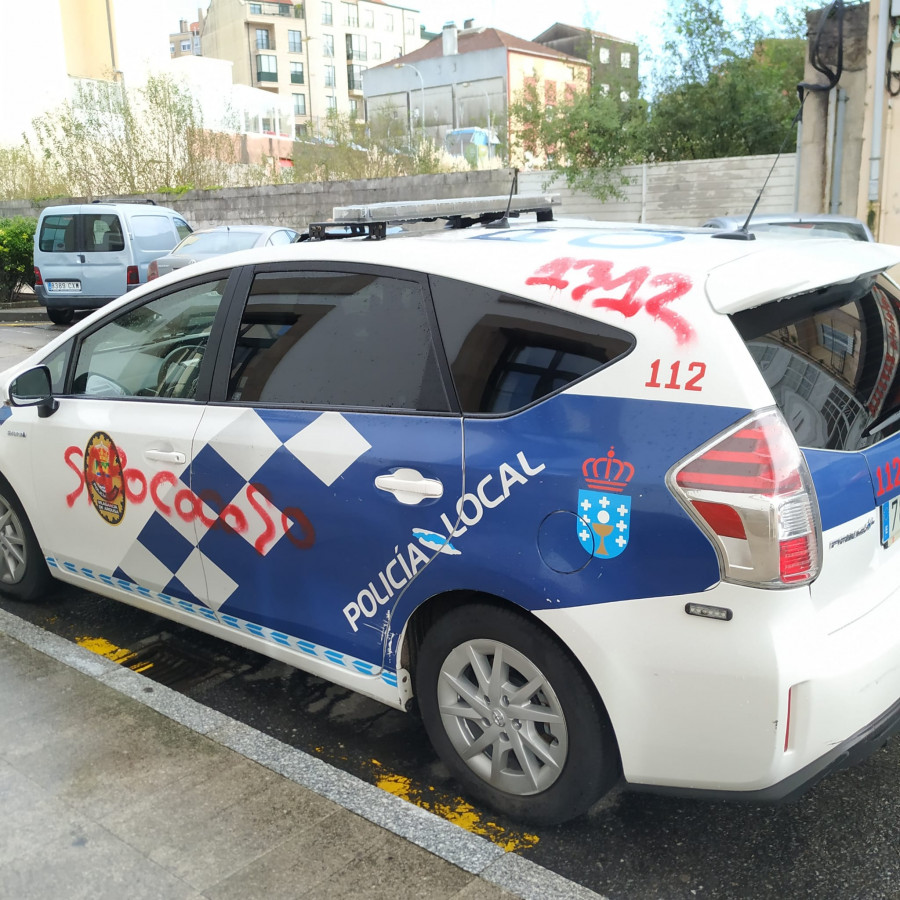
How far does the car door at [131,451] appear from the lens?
345cm

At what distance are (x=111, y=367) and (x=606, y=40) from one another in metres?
16.8

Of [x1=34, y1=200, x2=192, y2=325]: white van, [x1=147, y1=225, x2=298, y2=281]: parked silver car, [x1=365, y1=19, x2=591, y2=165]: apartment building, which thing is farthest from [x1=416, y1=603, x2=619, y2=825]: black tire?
[x1=365, y1=19, x2=591, y2=165]: apartment building

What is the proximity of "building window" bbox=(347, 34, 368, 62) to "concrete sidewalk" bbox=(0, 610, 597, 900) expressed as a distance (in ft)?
284

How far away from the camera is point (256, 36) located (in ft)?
252

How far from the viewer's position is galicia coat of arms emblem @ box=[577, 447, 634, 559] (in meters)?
2.32

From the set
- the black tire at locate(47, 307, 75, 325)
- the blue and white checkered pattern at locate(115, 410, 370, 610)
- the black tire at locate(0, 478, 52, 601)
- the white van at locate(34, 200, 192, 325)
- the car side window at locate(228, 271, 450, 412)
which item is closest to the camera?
the car side window at locate(228, 271, 450, 412)

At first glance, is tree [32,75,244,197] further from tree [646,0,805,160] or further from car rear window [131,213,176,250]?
tree [646,0,805,160]

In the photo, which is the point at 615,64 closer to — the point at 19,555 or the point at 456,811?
the point at 19,555

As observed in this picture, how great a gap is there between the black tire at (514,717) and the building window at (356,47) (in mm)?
87084

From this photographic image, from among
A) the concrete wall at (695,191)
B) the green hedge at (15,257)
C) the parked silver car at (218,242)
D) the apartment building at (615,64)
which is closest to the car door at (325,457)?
the parked silver car at (218,242)

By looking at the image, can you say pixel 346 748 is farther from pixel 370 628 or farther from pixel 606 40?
pixel 606 40

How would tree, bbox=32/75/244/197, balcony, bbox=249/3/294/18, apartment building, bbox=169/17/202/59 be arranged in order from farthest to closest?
apartment building, bbox=169/17/202/59 < balcony, bbox=249/3/294/18 < tree, bbox=32/75/244/197

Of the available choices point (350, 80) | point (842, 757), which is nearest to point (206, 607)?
point (842, 757)

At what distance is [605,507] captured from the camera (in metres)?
2.35
